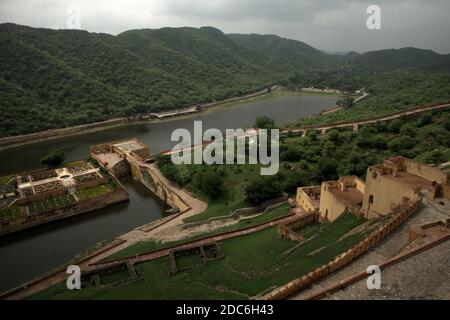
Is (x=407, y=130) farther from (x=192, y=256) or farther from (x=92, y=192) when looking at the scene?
(x=92, y=192)

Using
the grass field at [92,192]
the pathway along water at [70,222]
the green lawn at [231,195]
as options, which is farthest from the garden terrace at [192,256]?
the grass field at [92,192]

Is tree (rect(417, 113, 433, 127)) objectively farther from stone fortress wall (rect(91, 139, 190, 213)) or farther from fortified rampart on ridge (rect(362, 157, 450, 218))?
stone fortress wall (rect(91, 139, 190, 213))

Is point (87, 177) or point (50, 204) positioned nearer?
point (50, 204)

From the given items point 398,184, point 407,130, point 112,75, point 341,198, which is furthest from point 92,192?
point 112,75

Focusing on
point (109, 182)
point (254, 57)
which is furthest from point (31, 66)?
point (254, 57)

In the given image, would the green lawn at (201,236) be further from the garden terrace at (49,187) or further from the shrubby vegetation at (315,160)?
the garden terrace at (49,187)

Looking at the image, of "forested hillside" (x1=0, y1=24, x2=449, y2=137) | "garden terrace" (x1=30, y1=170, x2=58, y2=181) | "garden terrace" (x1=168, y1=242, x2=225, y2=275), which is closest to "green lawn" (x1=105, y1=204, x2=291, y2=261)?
"garden terrace" (x1=168, y1=242, x2=225, y2=275)

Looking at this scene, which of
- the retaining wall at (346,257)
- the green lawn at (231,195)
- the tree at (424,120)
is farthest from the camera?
the tree at (424,120)

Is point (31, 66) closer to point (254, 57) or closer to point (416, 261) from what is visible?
point (416, 261)
